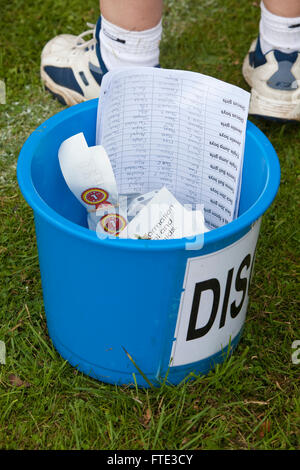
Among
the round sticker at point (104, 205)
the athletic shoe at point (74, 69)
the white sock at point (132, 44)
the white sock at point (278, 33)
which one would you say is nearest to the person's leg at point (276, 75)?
the white sock at point (278, 33)

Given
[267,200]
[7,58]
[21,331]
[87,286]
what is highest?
[267,200]

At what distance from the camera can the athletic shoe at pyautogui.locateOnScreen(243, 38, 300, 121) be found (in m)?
2.20

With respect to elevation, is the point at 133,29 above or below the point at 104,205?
above

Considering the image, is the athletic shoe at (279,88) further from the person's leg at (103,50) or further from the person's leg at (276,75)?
the person's leg at (103,50)

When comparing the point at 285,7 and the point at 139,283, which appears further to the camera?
the point at 285,7

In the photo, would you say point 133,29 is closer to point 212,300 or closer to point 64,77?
point 64,77

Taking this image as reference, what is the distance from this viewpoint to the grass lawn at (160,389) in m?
1.41

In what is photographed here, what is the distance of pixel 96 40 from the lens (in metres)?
2.26

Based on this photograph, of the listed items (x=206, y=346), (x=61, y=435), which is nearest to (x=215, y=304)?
(x=206, y=346)

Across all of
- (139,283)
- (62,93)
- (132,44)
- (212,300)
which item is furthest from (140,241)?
(62,93)

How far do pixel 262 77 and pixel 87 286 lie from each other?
1248 millimetres

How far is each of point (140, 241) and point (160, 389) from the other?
1.41 ft

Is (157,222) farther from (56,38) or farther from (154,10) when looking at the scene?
(56,38)

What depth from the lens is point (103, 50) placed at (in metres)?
2.16
